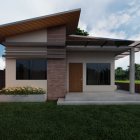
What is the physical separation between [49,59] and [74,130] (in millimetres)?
7525

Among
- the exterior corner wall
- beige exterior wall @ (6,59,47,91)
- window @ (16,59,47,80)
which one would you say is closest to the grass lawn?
the exterior corner wall

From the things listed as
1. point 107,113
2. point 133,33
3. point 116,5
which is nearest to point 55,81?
point 107,113

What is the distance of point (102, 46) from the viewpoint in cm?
1429

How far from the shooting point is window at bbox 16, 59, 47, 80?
13227 mm

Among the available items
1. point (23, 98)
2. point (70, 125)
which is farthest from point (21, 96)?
point (70, 125)

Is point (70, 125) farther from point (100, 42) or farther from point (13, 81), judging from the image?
point (100, 42)

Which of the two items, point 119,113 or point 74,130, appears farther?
point 119,113

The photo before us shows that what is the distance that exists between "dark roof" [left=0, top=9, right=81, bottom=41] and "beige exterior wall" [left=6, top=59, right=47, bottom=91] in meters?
1.77

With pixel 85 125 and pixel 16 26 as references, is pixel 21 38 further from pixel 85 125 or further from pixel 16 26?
pixel 85 125

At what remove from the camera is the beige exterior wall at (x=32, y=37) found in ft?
43.0

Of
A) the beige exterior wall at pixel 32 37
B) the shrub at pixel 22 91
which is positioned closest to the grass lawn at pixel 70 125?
the shrub at pixel 22 91

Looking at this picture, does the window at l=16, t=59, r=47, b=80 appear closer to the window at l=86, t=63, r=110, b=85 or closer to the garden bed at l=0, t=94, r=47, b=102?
the garden bed at l=0, t=94, r=47, b=102

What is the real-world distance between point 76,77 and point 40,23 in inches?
224

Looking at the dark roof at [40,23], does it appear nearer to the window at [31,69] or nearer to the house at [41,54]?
the house at [41,54]
